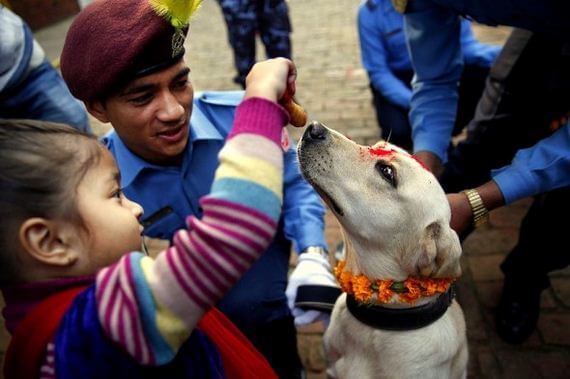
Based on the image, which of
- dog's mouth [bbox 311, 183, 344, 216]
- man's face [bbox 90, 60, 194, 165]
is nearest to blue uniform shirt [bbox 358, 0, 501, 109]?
dog's mouth [bbox 311, 183, 344, 216]

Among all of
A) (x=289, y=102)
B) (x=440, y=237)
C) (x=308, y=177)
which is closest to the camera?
(x=289, y=102)

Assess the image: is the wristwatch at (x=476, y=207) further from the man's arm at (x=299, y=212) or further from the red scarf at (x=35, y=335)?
the red scarf at (x=35, y=335)

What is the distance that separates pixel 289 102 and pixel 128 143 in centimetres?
103

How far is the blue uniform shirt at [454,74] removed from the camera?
189 cm

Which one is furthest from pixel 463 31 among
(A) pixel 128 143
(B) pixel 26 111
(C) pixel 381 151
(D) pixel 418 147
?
(B) pixel 26 111

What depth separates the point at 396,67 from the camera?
3.95 m

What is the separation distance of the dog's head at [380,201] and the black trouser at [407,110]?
6.02ft

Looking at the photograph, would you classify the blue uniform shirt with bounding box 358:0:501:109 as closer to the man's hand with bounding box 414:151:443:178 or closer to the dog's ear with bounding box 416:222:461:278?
the man's hand with bounding box 414:151:443:178

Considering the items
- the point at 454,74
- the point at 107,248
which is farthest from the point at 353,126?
the point at 107,248

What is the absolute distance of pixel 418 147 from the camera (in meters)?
2.50

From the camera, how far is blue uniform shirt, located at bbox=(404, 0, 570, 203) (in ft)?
6.19

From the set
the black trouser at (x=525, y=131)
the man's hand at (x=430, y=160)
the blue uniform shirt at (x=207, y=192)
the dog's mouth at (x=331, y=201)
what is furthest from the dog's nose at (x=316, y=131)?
the black trouser at (x=525, y=131)

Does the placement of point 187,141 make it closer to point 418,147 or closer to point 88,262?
point 88,262

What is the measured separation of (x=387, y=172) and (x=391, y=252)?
320 mm
